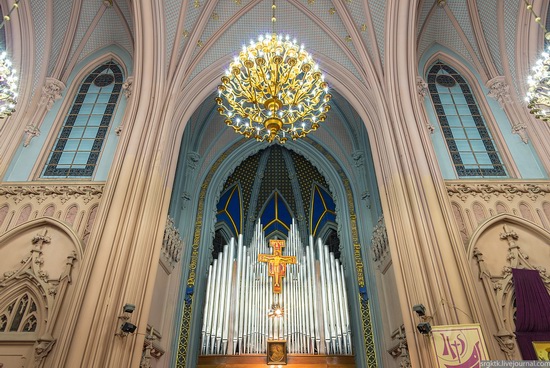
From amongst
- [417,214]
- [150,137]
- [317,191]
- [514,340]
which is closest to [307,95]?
[417,214]

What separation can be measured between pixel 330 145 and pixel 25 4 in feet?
Answer: 34.7

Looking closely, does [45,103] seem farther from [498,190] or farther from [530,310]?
[530,310]

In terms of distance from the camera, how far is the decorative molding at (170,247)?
34.4 feet

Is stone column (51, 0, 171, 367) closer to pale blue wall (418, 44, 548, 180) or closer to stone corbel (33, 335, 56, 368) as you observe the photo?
stone corbel (33, 335, 56, 368)

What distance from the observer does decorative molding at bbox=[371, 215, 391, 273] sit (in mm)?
10406

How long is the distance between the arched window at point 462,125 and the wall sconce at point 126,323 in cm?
833

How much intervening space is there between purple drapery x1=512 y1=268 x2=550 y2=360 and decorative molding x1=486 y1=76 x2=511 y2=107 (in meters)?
5.30

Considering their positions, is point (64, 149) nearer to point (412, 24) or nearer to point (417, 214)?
point (417, 214)

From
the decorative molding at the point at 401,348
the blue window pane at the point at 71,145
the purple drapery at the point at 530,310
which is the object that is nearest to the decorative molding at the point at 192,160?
the blue window pane at the point at 71,145

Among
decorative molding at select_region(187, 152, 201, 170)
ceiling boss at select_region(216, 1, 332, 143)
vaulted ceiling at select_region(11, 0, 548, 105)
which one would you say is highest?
vaulted ceiling at select_region(11, 0, 548, 105)

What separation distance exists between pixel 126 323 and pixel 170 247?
4.06 metres

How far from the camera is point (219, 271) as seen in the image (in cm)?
1260

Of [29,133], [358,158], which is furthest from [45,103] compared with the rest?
[358,158]

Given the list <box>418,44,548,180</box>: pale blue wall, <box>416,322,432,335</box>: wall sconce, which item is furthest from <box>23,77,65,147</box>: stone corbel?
<box>418,44,548,180</box>: pale blue wall
